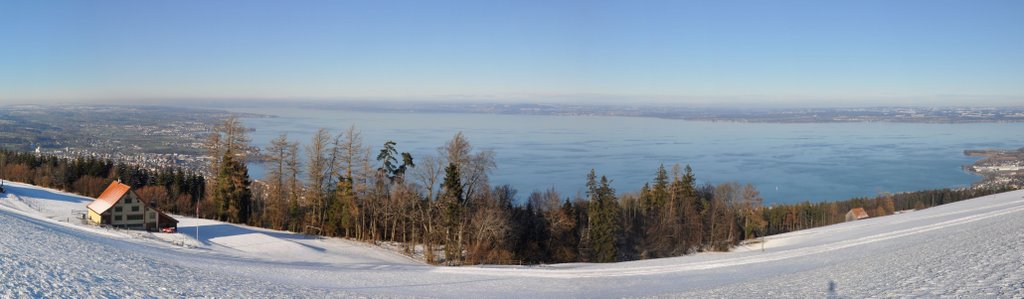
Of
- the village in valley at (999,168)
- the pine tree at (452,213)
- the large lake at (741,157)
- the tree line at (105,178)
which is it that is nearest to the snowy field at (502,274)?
the pine tree at (452,213)

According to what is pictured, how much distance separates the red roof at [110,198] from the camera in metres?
22.2

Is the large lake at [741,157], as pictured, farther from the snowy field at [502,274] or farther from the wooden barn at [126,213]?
the snowy field at [502,274]

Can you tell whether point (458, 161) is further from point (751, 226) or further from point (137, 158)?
point (137, 158)

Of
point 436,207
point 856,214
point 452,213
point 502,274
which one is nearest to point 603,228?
point 452,213

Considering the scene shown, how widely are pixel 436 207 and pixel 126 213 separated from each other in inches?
455

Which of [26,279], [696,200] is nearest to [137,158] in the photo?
[696,200]

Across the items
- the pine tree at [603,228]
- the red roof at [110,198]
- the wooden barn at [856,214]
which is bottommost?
the wooden barn at [856,214]

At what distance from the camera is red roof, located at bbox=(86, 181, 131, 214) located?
22.2 metres

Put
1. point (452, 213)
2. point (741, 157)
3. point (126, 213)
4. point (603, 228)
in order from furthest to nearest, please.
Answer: point (741, 157) → point (603, 228) → point (126, 213) → point (452, 213)

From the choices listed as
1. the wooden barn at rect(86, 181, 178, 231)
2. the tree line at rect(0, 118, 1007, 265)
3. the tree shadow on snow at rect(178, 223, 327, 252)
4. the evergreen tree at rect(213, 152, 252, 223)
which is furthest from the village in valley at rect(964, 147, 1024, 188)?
the wooden barn at rect(86, 181, 178, 231)

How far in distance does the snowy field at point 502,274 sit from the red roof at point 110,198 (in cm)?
435

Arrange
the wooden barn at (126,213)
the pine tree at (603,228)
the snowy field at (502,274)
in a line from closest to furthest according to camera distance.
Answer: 1. the snowy field at (502,274)
2. the wooden barn at (126,213)
3. the pine tree at (603,228)

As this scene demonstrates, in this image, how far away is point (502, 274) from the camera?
15.1 metres

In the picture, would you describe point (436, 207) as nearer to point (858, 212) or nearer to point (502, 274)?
point (502, 274)
